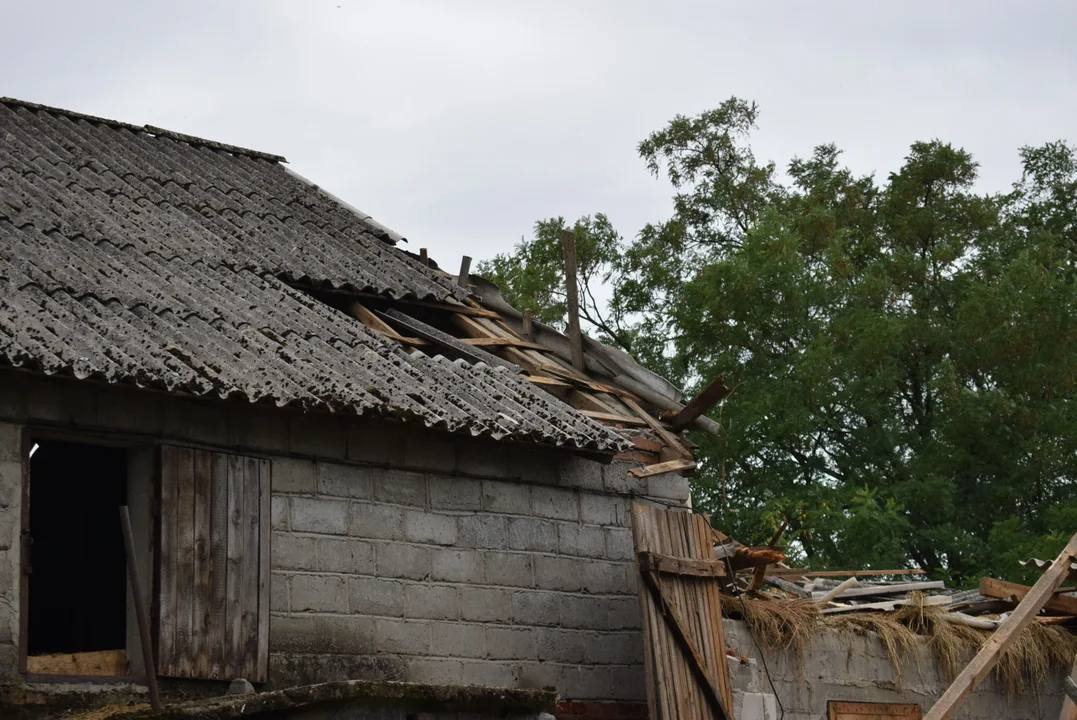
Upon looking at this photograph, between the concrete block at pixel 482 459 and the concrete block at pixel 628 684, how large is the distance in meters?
1.55

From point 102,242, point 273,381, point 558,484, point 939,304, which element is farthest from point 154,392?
point 939,304

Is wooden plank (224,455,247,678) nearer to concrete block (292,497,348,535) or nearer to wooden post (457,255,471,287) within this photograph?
concrete block (292,497,348,535)

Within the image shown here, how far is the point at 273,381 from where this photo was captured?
343 inches

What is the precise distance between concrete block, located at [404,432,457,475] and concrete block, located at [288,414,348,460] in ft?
1.49

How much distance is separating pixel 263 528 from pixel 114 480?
9.76ft

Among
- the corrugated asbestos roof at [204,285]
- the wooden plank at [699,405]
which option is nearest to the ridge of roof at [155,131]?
the corrugated asbestos roof at [204,285]

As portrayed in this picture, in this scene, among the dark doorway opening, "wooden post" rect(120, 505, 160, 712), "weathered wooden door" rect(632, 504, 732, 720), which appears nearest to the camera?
"wooden post" rect(120, 505, 160, 712)

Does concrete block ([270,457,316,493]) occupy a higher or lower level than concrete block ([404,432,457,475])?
lower

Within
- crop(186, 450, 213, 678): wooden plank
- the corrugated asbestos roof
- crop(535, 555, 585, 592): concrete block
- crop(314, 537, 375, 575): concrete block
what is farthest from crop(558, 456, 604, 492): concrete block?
crop(186, 450, 213, 678): wooden plank

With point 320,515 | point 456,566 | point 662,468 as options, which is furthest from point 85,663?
point 662,468

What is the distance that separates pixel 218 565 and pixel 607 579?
2864mm

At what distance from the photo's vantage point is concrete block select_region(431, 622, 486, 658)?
9320 mm

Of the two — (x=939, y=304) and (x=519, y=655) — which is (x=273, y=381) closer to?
(x=519, y=655)

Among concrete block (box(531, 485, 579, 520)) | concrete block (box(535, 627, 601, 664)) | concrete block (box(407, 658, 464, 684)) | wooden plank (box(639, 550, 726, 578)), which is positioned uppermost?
concrete block (box(531, 485, 579, 520))
